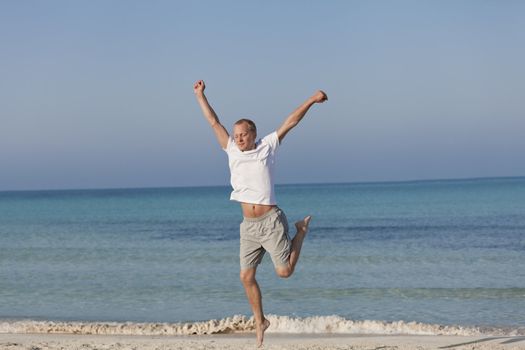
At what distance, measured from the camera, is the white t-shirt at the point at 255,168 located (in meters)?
8.15

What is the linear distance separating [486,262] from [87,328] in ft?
34.8

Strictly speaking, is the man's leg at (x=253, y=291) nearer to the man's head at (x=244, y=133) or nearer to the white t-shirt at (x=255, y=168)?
the white t-shirt at (x=255, y=168)

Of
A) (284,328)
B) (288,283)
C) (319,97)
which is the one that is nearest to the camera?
(319,97)

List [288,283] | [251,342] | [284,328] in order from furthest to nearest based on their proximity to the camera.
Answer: [288,283], [284,328], [251,342]

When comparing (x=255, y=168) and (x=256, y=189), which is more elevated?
(x=255, y=168)

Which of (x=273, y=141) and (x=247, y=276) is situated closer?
(x=273, y=141)

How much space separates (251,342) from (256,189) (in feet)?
7.93

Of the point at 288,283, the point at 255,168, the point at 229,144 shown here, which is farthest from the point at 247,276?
the point at 288,283

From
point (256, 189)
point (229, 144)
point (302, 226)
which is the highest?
point (229, 144)

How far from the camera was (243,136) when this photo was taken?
8078mm

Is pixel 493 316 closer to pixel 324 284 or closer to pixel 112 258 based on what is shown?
pixel 324 284

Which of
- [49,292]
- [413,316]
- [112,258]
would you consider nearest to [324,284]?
[413,316]

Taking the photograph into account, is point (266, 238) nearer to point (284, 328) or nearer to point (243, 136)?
point (243, 136)

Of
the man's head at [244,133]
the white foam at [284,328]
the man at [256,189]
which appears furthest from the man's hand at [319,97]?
the white foam at [284,328]
